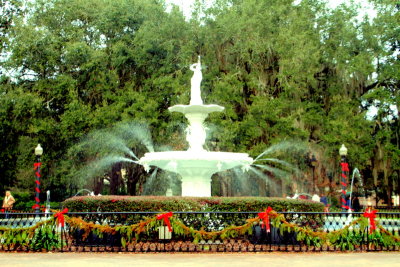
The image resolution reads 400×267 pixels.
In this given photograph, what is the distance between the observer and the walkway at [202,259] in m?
10.0

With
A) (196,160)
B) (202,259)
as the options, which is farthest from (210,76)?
(202,259)

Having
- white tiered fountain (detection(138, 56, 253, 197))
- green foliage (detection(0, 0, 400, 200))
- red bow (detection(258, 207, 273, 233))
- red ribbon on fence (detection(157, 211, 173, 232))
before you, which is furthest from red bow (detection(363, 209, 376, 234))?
green foliage (detection(0, 0, 400, 200))

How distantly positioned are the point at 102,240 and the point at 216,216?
8.80ft

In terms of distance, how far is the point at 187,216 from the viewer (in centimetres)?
1260

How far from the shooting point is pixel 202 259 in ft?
35.3

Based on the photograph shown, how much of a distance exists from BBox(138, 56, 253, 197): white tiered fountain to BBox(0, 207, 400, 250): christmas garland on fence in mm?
4282

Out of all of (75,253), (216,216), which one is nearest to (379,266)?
(216,216)

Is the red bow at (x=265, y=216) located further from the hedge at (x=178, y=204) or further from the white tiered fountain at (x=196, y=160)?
the white tiered fountain at (x=196, y=160)

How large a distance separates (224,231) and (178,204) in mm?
1724

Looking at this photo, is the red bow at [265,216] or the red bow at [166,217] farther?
the red bow at [265,216]

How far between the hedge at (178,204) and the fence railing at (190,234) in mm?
545

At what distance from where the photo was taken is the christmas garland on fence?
39.8 feet

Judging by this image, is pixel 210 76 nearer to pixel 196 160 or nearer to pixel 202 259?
pixel 196 160

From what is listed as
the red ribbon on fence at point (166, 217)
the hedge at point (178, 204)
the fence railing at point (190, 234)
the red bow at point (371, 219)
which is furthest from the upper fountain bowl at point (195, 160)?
the red bow at point (371, 219)
